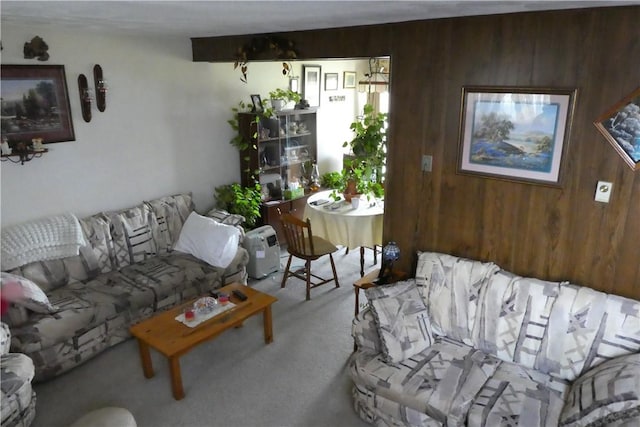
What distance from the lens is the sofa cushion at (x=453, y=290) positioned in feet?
8.92

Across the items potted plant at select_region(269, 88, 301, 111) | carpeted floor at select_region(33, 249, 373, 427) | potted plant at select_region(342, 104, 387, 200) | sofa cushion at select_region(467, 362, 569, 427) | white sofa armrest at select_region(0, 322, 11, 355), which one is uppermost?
potted plant at select_region(269, 88, 301, 111)

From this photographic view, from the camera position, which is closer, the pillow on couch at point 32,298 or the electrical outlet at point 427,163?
the pillow on couch at point 32,298

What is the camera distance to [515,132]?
263cm

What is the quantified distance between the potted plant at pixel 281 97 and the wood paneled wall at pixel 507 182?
1577 millimetres

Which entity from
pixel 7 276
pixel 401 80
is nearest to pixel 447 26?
pixel 401 80

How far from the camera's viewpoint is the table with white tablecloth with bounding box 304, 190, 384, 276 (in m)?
4.04

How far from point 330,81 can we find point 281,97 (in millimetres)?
1100

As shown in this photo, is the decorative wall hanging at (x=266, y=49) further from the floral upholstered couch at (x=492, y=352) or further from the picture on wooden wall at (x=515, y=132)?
the floral upholstered couch at (x=492, y=352)

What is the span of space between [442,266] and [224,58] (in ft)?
8.63

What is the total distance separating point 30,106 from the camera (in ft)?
11.0

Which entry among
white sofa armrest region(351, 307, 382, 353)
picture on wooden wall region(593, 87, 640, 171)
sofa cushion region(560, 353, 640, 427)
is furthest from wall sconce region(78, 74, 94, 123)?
sofa cushion region(560, 353, 640, 427)

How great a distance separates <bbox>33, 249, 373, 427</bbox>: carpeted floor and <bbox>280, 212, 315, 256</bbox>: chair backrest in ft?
2.03

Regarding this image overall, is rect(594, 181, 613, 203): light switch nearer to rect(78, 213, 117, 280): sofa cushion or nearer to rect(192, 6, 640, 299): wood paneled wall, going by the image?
rect(192, 6, 640, 299): wood paneled wall

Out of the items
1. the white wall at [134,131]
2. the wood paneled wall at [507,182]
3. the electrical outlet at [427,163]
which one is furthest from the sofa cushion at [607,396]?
the white wall at [134,131]
